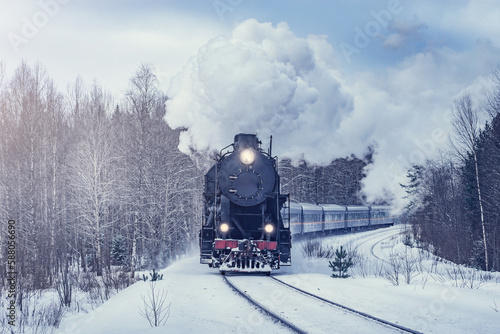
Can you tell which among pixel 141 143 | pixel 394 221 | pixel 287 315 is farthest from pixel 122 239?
pixel 394 221

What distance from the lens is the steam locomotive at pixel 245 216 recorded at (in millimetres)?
13008

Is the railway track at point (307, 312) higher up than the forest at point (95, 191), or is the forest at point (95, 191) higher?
the forest at point (95, 191)

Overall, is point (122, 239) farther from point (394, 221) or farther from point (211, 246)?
point (394, 221)

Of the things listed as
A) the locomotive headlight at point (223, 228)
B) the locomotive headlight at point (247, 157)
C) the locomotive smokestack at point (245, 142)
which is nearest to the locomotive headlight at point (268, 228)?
the locomotive headlight at point (223, 228)

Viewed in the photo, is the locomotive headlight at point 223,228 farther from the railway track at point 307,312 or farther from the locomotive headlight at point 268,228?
the railway track at point 307,312

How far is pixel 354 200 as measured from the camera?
2266 inches

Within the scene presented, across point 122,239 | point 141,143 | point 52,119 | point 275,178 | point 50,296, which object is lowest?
point 50,296

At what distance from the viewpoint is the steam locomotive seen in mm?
13008

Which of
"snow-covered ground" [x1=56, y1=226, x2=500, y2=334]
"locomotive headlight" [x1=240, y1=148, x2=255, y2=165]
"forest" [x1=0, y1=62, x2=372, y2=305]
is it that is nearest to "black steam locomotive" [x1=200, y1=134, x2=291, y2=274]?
"locomotive headlight" [x1=240, y1=148, x2=255, y2=165]

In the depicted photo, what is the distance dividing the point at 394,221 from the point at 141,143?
128 feet

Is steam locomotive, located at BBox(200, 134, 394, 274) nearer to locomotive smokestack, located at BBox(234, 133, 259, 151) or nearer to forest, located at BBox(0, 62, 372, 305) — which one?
locomotive smokestack, located at BBox(234, 133, 259, 151)

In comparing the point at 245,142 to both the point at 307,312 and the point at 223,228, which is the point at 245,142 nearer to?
the point at 223,228

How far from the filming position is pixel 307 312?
7832 millimetres

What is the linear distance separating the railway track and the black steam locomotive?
72.5 inches
